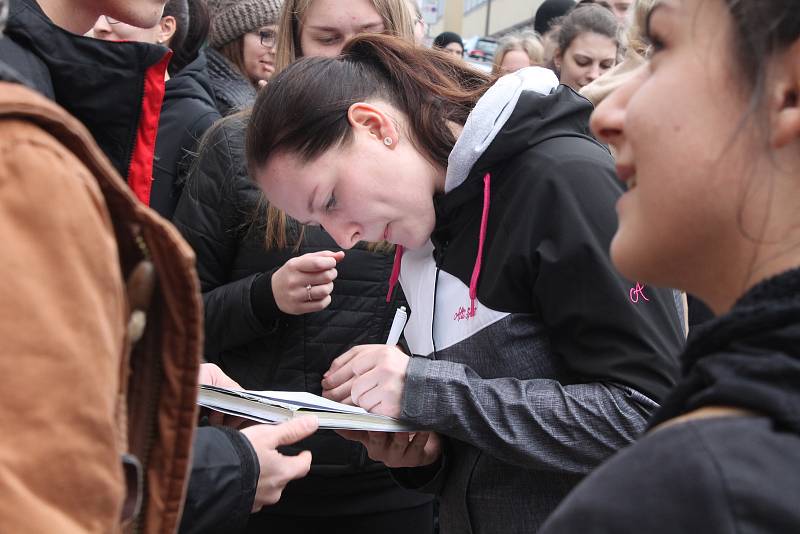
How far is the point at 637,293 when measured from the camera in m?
1.63

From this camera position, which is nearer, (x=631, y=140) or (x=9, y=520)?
(x=9, y=520)

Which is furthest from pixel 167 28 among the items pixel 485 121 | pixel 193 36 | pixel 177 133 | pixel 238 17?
pixel 485 121

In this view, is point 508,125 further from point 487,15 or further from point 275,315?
point 487,15

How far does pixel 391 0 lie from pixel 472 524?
1.74 metres

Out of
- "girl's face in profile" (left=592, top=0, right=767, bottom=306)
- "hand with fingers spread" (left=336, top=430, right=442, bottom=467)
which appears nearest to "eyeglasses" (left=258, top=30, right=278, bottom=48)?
"hand with fingers spread" (left=336, top=430, right=442, bottom=467)

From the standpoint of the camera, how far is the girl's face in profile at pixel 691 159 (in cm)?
90

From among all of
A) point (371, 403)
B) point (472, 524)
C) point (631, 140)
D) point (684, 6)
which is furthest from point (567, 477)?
point (684, 6)

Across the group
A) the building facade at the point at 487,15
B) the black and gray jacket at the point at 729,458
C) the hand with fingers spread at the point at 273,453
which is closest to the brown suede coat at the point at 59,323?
the black and gray jacket at the point at 729,458

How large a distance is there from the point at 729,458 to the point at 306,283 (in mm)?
1518

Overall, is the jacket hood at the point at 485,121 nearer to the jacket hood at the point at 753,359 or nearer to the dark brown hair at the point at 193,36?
the jacket hood at the point at 753,359

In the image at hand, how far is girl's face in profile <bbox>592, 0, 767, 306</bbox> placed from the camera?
0.90 m

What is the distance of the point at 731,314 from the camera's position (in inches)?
33.7

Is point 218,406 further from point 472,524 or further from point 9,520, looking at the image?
point 9,520

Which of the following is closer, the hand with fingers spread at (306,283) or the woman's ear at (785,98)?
the woman's ear at (785,98)
